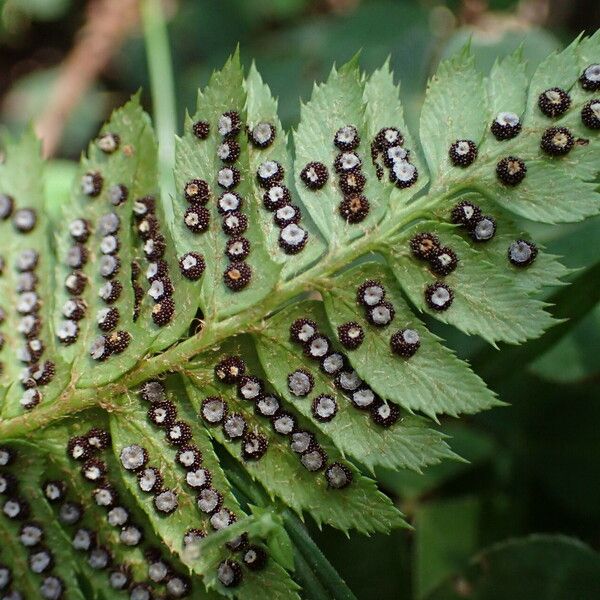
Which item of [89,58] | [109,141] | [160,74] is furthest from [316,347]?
[89,58]

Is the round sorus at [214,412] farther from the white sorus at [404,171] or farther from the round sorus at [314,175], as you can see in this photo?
the white sorus at [404,171]

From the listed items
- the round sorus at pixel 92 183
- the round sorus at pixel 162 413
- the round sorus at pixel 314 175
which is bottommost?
the round sorus at pixel 162 413

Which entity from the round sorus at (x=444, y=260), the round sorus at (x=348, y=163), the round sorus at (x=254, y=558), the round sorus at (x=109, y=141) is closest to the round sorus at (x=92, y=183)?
the round sorus at (x=109, y=141)

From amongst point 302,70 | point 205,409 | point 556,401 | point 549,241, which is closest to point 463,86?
point 549,241

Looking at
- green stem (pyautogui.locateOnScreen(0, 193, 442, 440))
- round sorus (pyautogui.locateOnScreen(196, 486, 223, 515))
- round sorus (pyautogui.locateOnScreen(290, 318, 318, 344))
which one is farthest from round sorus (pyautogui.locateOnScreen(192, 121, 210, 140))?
round sorus (pyautogui.locateOnScreen(196, 486, 223, 515))

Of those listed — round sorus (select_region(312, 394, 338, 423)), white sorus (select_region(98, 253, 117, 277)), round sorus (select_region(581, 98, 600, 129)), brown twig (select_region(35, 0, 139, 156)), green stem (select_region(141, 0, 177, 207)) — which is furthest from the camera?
brown twig (select_region(35, 0, 139, 156))

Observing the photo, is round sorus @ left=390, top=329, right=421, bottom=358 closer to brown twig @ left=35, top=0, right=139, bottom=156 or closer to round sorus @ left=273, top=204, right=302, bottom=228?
round sorus @ left=273, top=204, right=302, bottom=228

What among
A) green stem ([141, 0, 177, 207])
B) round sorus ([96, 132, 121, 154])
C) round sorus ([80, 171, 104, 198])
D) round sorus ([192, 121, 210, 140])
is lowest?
round sorus ([192, 121, 210, 140])
